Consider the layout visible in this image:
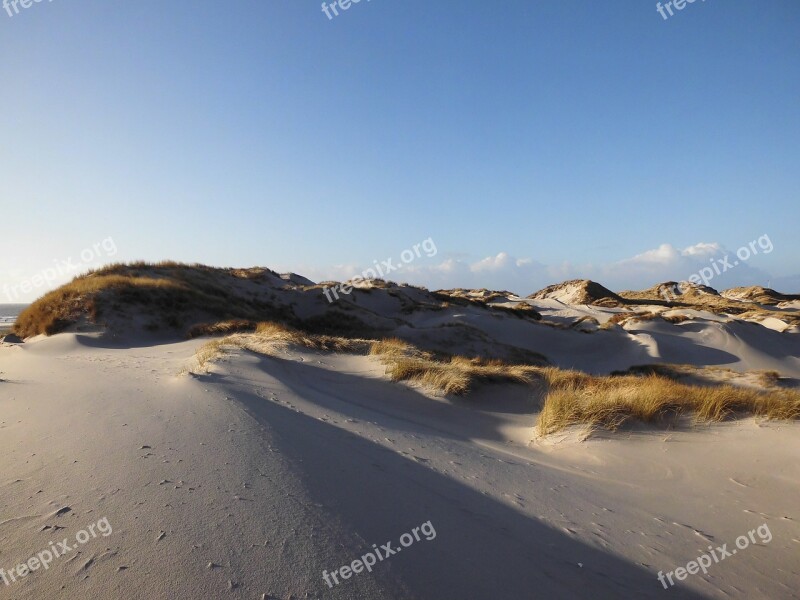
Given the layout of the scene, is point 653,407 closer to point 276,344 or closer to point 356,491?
point 356,491

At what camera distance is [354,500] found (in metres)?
2.87

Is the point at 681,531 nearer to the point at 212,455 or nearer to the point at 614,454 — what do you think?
the point at 614,454

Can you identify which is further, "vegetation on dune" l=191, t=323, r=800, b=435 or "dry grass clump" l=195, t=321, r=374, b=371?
"dry grass clump" l=195, t=321, r=374, b=371

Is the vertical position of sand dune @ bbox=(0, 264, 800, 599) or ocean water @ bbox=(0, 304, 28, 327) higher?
ocean water @ bbox=(0, 304, 28, 327)

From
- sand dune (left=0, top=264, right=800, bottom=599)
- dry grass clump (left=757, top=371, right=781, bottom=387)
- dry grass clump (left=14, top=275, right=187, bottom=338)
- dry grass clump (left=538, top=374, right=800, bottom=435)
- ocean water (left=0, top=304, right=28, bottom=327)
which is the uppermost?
ocean water (left=0, top=304, right=28, bottom=327)

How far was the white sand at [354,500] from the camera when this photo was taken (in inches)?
83.7

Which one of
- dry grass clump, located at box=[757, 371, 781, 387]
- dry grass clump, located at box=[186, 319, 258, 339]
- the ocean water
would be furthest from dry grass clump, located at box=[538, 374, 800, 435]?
the ocean water

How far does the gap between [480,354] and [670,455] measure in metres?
14.3

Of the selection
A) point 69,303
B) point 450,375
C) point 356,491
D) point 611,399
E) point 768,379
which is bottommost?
point 768,379

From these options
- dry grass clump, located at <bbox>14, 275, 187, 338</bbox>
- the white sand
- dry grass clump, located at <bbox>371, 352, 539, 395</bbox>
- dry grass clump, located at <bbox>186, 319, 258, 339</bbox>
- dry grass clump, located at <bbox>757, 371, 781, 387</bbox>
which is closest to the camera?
the white sand

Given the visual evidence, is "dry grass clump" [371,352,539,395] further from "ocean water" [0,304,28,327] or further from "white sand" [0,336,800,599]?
"ocean water" [0,304,28,327]

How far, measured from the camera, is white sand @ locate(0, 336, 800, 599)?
2125 millimetres

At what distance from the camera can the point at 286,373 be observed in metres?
7.64

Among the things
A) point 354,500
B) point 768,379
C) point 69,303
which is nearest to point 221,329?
point 69,303
